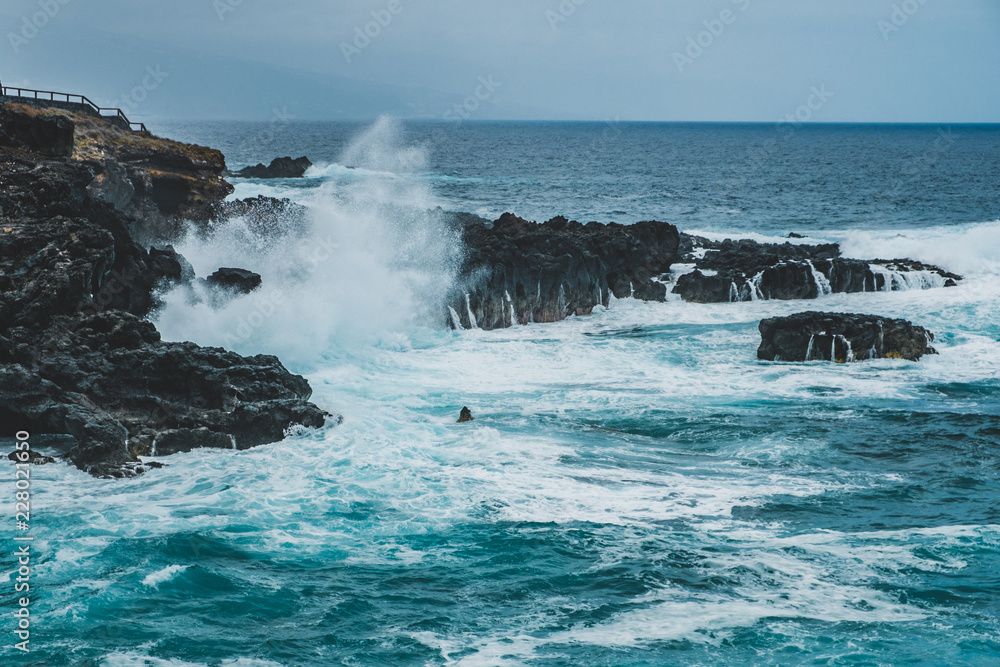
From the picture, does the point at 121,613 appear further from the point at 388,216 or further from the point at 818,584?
the point at 388,216

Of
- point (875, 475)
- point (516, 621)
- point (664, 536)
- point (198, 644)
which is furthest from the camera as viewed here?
point (875, 475)

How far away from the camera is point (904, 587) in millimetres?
12109

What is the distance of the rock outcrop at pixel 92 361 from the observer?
16531 mm

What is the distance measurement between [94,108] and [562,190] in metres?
45.0

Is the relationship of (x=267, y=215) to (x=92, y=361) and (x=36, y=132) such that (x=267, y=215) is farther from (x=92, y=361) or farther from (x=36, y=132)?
(x=92, y=361)

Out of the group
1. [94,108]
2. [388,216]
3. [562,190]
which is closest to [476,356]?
[388,216]

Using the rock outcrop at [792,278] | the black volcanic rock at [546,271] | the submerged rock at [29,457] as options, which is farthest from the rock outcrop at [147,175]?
the rock outcrop at [792,278]

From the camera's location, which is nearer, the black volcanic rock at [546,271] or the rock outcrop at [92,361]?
the rock outcrop at [92,361]

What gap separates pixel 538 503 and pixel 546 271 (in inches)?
666

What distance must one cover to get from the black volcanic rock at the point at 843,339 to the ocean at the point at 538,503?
20.7 inches

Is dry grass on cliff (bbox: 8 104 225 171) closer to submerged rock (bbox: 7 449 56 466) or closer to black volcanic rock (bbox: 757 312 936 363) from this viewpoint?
submerged rock (bbox: 7 449 56 466)

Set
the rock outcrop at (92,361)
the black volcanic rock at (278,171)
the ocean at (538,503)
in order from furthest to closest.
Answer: the black volcanic rock at (278,171)
the rock outcrop at (92,361)
the ocean at (538,503)

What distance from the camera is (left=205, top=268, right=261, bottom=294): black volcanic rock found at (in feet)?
88.3

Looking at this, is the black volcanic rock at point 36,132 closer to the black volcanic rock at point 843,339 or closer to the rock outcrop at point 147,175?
the rock outcrop at point 147,175
